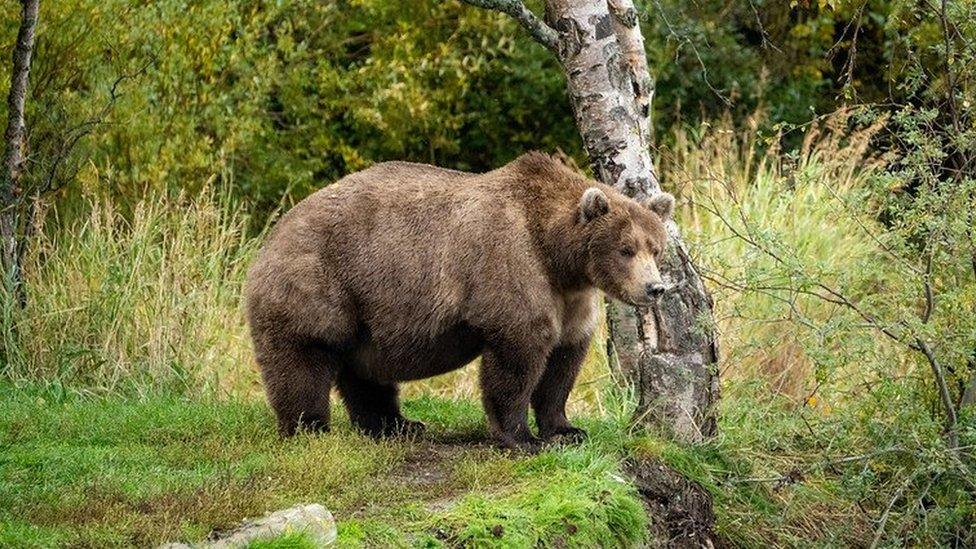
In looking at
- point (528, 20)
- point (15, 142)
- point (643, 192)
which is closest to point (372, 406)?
point (643, 192)

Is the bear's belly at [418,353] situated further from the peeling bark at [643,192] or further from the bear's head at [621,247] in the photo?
the peeling bark at [643,192]

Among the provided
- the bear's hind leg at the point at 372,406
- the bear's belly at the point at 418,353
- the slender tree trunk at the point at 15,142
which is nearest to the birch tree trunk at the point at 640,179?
the bear's belly at the point at 418,353

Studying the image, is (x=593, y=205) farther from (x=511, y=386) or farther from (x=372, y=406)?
(x=372, y=406)

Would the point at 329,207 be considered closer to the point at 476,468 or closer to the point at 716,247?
the point at 476,468

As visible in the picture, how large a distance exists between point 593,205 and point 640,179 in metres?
0.83

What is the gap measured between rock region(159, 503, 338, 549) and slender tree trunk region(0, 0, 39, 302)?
18.7ft

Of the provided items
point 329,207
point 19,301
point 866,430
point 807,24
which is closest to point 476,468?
point 329,207

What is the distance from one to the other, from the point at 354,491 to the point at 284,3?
30.2ft

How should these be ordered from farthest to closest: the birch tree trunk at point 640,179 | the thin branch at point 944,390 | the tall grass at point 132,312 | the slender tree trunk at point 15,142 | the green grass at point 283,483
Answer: the slender tree trunk at point 15,142
the tall grass at point 132,312
the birch tree trunk at point 640,179
the thin branch at point 944,390
the green grass at point 283,483

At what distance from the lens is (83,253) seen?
12469mm

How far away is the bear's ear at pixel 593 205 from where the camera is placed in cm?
881

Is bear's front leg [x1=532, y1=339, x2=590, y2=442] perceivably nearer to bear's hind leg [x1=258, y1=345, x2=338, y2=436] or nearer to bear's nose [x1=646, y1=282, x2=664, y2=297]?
bear's nose [x1=646, y1=282, x2=664, y2=297]

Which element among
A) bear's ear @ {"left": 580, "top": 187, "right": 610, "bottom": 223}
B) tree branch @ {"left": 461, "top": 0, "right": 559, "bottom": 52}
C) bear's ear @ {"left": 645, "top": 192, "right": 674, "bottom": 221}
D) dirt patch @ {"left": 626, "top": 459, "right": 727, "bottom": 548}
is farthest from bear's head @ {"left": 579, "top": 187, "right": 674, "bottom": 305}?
tree branch @ {"left": 461, "top": 0, "right": 559, "bottom": 52}

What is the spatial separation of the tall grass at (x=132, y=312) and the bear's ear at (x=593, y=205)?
4.19 metres
